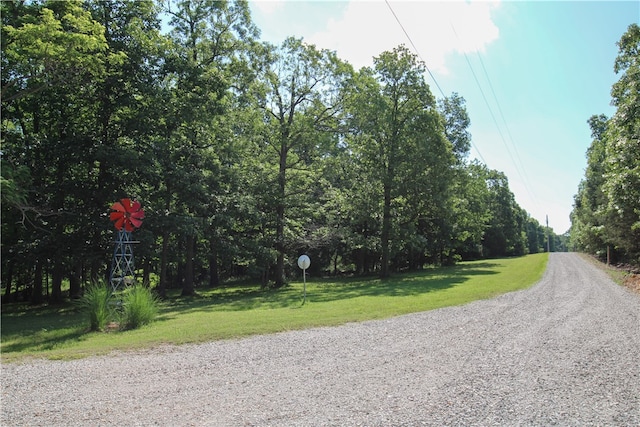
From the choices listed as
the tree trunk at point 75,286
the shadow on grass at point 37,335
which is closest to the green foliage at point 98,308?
the shadow on grass at point 37,335

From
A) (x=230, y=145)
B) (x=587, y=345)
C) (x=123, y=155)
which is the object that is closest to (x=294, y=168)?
(x=230, y=145)

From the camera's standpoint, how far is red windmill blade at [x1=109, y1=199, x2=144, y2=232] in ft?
38.9

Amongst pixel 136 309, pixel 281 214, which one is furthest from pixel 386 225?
pixel 136 309

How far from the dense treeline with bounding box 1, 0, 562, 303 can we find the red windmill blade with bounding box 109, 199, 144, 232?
241 cm

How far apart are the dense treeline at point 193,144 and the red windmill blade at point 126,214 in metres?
2.41

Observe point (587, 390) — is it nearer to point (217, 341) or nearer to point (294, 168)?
point (217, 341)

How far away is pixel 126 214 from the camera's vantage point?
1197cm

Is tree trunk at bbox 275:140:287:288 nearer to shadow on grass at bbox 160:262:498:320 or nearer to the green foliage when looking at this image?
shadow on grass at bbox 160:262:498:320

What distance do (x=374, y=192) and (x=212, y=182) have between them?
41.3 feet

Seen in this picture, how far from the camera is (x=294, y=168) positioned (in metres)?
25.7

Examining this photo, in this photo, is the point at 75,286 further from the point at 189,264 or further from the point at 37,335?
the point at 37,335

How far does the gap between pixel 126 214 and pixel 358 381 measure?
362 inches

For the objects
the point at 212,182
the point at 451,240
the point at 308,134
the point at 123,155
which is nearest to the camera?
the point at 123,155

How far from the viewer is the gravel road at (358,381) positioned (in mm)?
4438
